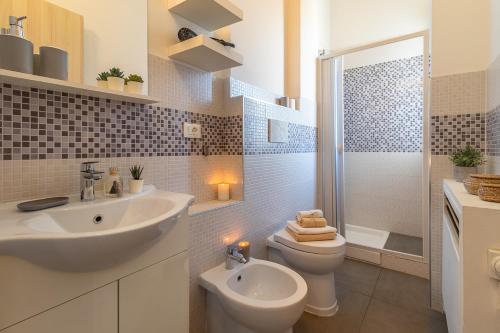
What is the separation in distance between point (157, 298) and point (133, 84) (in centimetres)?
89

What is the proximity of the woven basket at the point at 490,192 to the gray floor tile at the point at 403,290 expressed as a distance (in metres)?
1.25

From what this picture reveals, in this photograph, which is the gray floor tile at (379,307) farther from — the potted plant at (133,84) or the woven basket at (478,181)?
the potted plant at (133,84)

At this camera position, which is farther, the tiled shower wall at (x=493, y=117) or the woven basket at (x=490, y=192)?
the tiled shower wall at (x=493, y=117)

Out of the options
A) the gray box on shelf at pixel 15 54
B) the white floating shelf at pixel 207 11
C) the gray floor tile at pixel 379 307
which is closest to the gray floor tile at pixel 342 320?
the gray floor tile at pixel 379 307

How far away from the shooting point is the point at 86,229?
0.83m

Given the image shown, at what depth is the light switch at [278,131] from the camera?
191cm

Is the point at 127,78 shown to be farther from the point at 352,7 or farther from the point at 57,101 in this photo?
the point at 352,7

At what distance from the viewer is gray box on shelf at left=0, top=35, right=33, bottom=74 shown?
74 centimetres

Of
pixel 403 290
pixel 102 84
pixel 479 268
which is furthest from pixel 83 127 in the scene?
pixel 403 290

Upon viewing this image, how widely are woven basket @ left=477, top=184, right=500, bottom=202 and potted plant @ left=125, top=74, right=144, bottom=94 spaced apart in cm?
143

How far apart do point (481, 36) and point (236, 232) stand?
2037 millimetres

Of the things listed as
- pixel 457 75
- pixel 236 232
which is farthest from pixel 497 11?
pixel 236 232

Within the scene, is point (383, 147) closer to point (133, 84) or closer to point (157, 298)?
point (133, 84)

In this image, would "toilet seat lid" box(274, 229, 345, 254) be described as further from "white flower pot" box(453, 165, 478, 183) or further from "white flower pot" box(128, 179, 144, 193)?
"white flower pot" box(128, 179, 144, 193)
